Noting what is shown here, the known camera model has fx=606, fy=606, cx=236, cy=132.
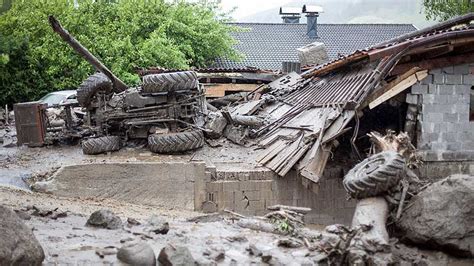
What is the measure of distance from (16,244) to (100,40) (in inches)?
730

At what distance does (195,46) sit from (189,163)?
14.9m

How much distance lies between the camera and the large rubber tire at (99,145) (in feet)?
42.8

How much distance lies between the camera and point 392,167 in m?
9.26

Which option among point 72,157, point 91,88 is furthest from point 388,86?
point 72,157

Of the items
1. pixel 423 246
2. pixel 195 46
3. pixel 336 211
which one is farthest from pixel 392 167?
pixel 195 46

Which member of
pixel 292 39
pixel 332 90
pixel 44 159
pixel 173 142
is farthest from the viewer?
pixel 292 39

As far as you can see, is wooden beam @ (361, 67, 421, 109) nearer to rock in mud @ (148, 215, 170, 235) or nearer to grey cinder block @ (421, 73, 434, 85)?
grey cinder block @ (421, 73, 434, 85)

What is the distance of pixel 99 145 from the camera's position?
42.8ft

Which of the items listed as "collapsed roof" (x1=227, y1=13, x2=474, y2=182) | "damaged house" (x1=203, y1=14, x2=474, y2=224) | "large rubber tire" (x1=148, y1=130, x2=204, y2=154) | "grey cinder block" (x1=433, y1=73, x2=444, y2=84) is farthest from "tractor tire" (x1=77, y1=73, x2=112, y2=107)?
"grey cinder block" (x1=433, y1=73, x2=444, y2=84)

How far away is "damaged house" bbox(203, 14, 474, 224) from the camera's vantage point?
11516 mm

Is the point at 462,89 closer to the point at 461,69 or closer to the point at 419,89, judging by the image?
the point at 461,69

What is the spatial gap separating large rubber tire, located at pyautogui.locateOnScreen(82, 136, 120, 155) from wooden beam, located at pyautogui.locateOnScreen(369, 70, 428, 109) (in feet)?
18.2

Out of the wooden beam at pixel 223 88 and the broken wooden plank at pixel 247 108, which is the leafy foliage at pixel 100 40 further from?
the broken wooden plank at pixel 247 108

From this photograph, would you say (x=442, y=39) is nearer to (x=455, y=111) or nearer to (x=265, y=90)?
(x=455, y=111)
